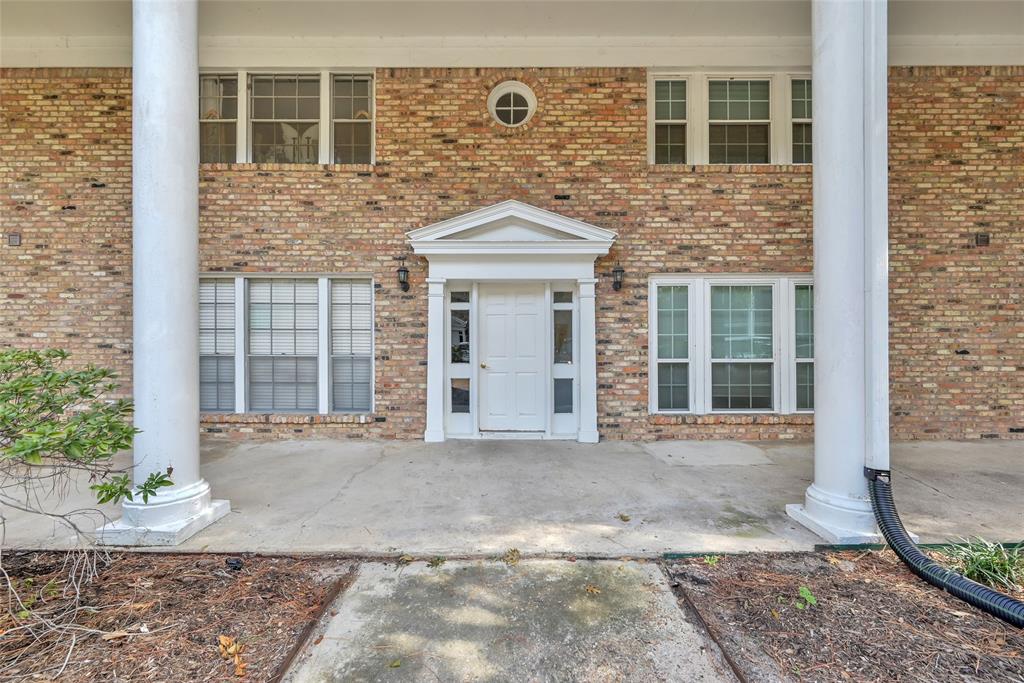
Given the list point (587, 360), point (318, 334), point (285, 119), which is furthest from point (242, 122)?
point (587, 360)

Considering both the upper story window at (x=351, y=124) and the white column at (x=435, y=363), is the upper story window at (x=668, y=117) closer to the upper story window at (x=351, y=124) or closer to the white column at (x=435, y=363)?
the white column at (x=435, y=363)

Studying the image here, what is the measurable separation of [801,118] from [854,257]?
162 inches

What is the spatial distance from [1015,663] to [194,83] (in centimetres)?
609

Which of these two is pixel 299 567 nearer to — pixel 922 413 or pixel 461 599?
pixel 461 599

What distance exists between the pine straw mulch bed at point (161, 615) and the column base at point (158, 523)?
14 cm

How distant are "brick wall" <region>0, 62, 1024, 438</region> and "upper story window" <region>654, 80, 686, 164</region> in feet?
1.00

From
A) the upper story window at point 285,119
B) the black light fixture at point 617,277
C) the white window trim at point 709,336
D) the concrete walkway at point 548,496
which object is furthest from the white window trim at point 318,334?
the white window trim at point 709,336

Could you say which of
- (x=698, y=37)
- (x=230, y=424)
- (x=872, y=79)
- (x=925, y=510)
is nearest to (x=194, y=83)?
(x=230, y=424)

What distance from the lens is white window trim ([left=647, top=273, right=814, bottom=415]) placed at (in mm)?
5895

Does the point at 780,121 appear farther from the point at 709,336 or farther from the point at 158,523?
the point at 158,523

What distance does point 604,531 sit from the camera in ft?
10.5

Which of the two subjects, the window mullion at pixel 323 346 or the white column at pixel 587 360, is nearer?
the white column at pixel 587 360

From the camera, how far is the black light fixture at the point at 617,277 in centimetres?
574

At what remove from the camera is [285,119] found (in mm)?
6008
